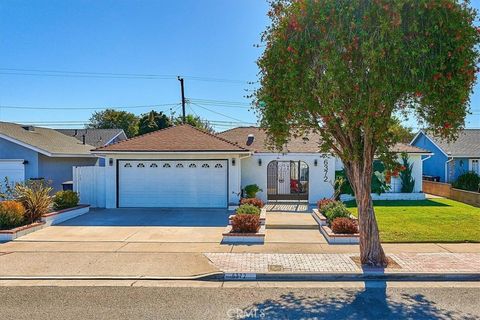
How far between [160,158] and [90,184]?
3.58 m

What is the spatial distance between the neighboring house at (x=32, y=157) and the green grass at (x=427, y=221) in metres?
15.4

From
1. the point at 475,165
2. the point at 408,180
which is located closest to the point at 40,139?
the point at 408,180

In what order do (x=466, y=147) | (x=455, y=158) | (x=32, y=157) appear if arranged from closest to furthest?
1. (x=32, y=157)
2. (x=455, y=158)
3. (x=466, y=147)

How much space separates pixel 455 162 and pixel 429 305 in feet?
72.6

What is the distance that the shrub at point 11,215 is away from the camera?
1134 cm

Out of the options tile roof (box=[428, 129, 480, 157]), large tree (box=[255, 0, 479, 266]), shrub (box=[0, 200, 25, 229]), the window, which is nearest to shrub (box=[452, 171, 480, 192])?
tile roof (box=[428, 129, 480, 157])

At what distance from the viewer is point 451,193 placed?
69.1 ft

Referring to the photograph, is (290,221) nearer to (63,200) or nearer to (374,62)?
(374,62)

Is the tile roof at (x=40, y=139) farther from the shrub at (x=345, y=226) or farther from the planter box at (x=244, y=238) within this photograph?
the shrub at (x=345, y=226)

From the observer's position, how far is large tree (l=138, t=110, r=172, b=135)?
105 feet

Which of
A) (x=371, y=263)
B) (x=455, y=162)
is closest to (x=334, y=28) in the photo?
(x=371, y=263)

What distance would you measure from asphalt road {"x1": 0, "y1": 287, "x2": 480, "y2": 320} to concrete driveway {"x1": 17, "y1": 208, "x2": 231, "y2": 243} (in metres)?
3.94

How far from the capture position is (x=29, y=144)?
18.2 meters

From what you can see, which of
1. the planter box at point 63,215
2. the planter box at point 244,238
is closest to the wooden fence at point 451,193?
the planter box at point 244,238
